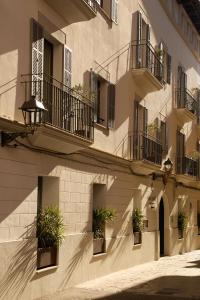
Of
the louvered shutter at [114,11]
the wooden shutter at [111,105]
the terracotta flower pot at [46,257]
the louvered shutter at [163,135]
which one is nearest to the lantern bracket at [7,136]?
the terracotta flower pot at [46,257]

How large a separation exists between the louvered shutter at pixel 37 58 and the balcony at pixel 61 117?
0.02 metres

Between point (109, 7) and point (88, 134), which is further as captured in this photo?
point (109, 7)

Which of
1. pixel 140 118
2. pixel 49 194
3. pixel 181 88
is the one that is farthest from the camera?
pixel 181 88

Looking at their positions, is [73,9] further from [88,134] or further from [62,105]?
[88,134]

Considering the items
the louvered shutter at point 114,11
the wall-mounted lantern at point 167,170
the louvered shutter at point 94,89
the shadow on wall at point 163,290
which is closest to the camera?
the shadow on wall at point 163,290

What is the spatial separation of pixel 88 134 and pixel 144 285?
14.8 ft

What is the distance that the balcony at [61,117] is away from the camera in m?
12.7

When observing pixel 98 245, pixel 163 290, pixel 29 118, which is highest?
pixel 29 118

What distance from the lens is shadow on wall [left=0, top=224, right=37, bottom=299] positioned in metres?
11.7

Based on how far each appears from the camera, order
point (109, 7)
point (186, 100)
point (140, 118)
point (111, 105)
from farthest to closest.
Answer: point (186, 100), point (140, 118), point (111, 105), point (109, 7)

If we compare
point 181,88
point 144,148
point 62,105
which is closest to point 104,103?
point 144,148

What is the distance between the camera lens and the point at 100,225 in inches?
680

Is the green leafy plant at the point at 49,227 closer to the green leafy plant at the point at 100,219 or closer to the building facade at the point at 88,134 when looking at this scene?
the building facade at the point at 88,134

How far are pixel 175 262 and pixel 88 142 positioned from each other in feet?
34.1
